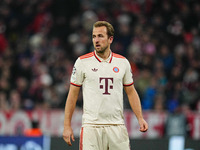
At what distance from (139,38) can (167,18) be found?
116 centimetres

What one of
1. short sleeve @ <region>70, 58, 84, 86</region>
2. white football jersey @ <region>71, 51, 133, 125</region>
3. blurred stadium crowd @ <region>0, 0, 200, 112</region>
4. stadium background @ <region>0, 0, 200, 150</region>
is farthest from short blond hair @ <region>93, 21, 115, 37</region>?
blurred stadium crowd @ <region>0, 0, 200, 112</region>

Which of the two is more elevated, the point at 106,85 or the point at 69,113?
the point at 106,85

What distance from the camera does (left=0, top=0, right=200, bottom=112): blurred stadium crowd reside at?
12.9 meters

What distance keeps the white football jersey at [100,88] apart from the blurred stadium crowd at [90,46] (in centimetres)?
633

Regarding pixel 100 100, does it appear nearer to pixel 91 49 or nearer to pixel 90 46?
pixel 91 49

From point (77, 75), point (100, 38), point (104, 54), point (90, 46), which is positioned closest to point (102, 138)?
point (77, 75)

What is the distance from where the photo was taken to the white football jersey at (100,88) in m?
5.80

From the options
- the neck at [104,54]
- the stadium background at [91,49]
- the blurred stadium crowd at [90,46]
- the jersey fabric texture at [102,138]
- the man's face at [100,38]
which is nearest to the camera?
the jersey fabric texture at [102,138]

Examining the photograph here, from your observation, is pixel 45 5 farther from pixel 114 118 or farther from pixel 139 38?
pixel 114 118

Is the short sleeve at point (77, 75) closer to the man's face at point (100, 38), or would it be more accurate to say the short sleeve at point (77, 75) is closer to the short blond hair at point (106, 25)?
the man's face at point (100, 38)

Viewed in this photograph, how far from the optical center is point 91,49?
14.5 m

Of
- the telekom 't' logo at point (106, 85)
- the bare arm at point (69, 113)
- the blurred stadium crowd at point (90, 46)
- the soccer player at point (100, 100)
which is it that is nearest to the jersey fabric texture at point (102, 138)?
the soccer player at point (100, 100)

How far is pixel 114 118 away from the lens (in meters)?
5.84

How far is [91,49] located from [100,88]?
8.73m
